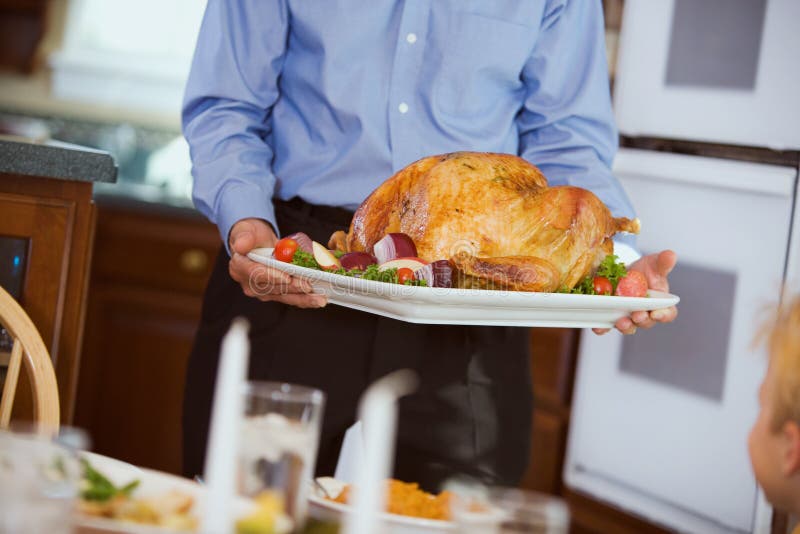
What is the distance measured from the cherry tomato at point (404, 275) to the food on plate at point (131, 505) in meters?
0.49

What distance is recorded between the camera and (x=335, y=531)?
0.76 metres

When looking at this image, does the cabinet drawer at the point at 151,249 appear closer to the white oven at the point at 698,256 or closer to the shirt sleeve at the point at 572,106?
the white oven at the point at 698,256

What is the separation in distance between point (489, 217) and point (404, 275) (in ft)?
0.62

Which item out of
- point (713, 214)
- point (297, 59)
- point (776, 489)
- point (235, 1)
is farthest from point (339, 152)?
point (713, 214)

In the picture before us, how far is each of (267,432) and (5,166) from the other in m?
1.10

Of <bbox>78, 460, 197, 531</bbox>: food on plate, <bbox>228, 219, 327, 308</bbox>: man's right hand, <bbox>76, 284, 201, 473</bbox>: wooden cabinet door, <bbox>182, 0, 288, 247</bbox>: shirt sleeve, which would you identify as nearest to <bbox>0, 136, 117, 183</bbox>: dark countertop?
<bbox>182, 0, 288, 247</bbox>: shirt sleeve

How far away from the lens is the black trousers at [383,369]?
5.32 ft

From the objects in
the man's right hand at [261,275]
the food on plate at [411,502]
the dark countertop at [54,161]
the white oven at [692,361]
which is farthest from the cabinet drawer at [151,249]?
the food on plate at [411,502]

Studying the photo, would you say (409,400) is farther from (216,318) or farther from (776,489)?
(776,489)

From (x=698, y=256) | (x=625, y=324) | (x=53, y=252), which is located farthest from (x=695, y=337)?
(x=53, y=252)

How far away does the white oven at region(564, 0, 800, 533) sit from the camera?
2.23 meters

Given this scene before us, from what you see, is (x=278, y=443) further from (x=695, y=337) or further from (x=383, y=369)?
(x=695, y=337)

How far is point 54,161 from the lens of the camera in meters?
1.64

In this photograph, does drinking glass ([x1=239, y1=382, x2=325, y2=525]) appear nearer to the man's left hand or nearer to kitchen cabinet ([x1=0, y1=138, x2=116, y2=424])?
the man's left hand
